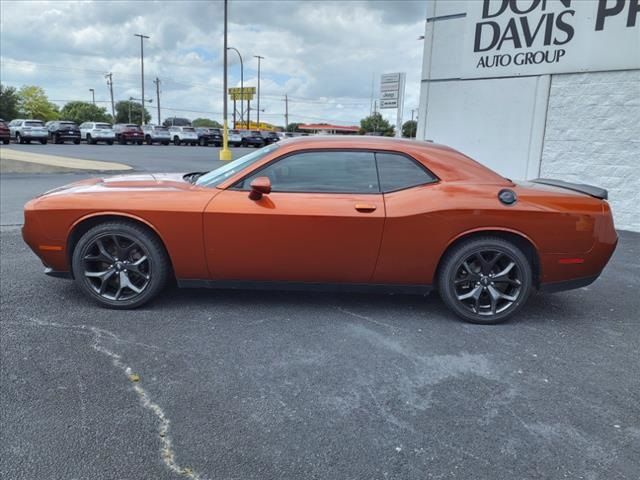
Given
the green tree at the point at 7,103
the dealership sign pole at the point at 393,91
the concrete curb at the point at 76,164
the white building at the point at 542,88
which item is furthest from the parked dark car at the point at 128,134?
the green tree at the point at 7,103

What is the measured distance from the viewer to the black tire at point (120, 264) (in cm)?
383

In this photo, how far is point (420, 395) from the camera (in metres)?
2.83

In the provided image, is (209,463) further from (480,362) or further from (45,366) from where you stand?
(480,362)

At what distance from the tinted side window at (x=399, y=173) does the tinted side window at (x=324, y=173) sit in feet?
0.21

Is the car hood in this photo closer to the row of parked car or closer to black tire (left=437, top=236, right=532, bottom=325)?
black tire (left=437, top=236, right=532, bottom=325)

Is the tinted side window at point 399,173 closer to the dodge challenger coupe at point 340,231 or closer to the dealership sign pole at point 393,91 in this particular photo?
the dodge challenger coupe at point 340,231

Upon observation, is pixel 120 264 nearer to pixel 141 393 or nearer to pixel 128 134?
pixel 141 393

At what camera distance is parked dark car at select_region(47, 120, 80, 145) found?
113 feet

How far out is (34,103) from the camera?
101 meters

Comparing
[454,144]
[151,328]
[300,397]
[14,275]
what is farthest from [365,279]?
[454,144]

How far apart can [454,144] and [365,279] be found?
6.52 metres

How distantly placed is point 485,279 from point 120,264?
292 centimetres

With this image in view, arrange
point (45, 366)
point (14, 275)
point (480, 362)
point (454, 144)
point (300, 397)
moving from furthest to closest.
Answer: point (454, 144), point (14, 275), point (480, 362), point (45, 366), point (300, 397)

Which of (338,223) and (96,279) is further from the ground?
(338,223)
